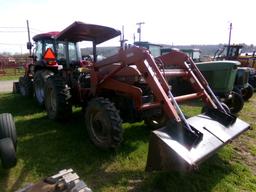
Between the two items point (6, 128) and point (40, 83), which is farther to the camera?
point (40, 83)

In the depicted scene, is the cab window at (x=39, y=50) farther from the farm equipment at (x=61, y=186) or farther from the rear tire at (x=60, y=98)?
the farm equipment at (x=61, y=186)

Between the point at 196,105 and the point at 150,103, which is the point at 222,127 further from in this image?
the point at 196,105

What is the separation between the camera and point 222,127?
364 centimetres

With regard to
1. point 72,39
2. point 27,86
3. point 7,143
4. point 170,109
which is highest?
point 72,39

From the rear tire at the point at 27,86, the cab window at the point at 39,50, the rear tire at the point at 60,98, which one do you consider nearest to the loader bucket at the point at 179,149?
the rear tire at the point at 60,98

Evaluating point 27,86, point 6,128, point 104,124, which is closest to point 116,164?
point 104,124

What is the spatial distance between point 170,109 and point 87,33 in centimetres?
270

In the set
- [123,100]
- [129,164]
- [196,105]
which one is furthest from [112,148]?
[196,105]

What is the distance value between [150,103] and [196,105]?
4.12 meters

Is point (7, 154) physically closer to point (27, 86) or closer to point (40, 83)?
point (40, 83)

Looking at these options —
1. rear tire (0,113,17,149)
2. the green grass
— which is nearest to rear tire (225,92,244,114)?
the green grass

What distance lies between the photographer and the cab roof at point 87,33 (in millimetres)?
4675

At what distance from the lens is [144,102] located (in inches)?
162

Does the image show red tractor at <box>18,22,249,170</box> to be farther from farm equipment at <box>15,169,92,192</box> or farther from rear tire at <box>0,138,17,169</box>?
rear tire at <box>0,138,17,169</box>
